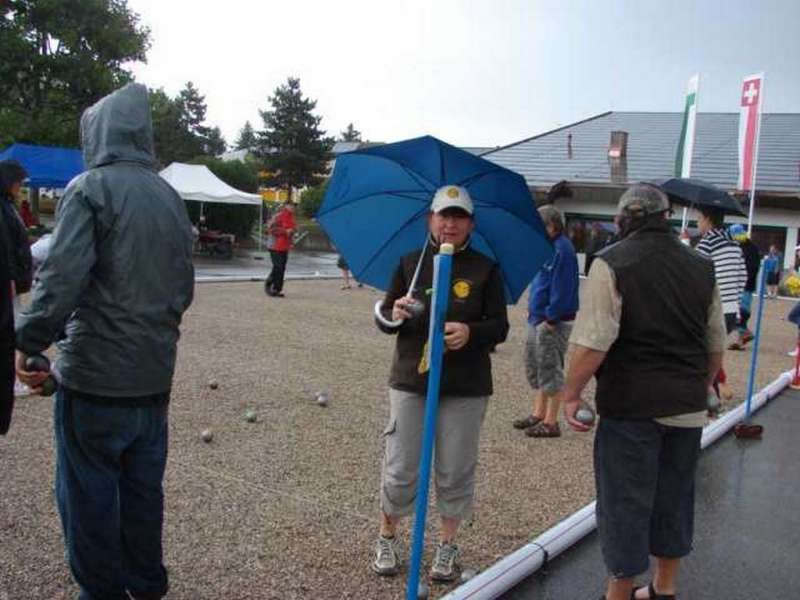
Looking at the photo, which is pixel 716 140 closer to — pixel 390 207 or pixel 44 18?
pixel 44 18

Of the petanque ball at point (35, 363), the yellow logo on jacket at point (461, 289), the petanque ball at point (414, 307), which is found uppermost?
the yellow logo on jacket at point (461, 289)

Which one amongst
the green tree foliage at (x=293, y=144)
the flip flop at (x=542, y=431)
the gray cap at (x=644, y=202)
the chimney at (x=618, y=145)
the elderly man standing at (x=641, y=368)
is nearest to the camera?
the elderly man standing at (x=641, y=368)

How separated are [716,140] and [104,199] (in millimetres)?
34051

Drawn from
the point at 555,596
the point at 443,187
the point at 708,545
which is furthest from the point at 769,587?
the point at 443,187

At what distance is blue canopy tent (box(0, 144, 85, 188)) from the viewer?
2037 centimetres

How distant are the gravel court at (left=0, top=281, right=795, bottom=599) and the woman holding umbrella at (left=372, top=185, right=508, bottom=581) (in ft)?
1.18

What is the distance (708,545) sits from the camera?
4.57 metres

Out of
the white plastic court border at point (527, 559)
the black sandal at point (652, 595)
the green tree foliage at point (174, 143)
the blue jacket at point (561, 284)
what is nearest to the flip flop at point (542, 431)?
the blue jacket at point (561, 284)

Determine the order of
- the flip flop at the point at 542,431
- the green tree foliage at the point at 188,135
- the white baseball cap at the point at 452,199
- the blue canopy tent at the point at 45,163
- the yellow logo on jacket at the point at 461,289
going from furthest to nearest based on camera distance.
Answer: the green tree foliage at the point at 188,135 → the blue canopy tent at the point at 45,163 → the flip flop at the point at 542,431 → the yellow logo on jacket at the point at 461,289 → the white baseball cap at the point at 452,199

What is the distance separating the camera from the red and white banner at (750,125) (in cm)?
1508

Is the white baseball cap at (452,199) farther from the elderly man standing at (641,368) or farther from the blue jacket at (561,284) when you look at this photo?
the blue jacket at (561,284)

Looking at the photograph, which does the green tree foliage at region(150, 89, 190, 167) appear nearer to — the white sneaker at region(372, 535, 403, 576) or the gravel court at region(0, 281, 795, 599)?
the gravel court at region(0, 281, 795, 599)

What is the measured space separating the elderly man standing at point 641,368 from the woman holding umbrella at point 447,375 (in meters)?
0.46

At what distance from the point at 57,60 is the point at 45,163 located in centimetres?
533
